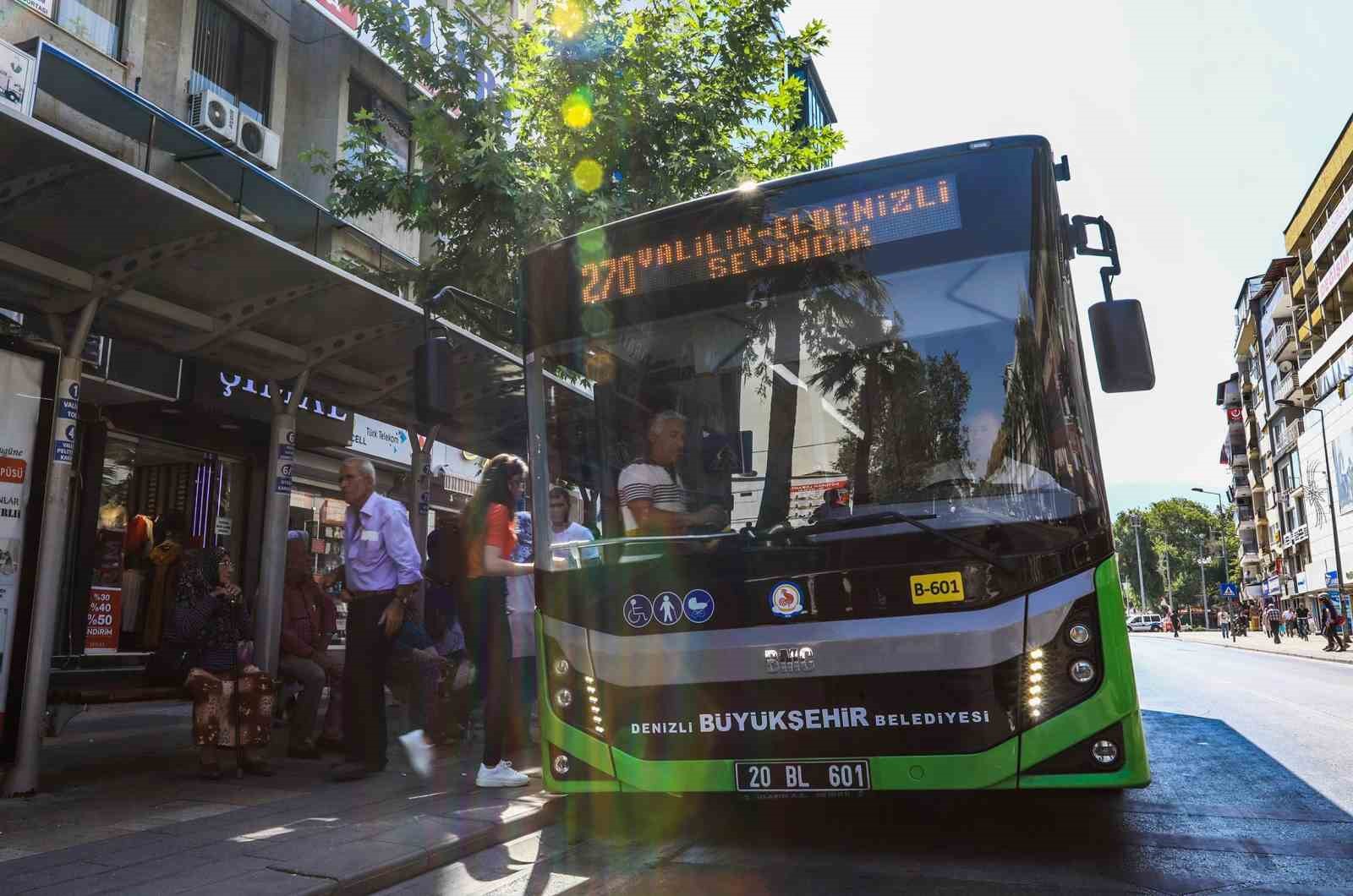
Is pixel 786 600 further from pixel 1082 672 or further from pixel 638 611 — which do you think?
pixel 1082 672

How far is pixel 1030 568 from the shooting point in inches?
178

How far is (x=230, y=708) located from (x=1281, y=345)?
246 ft

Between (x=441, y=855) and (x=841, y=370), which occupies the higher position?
(x=841, y=370)

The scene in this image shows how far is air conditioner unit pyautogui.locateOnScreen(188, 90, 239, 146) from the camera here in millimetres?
15156

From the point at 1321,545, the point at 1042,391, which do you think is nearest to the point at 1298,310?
the point at 1321,545

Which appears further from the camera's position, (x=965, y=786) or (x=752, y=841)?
(x=752, y=841)

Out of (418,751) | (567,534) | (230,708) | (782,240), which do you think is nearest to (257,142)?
(418,751)

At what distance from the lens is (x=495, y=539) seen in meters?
6.62

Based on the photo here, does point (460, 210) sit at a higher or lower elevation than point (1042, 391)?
higher

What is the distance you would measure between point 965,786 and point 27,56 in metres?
13.0

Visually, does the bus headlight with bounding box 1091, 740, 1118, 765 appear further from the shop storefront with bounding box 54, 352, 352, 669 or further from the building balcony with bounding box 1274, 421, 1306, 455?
the building balcony with bounding box 1274, 421, 1306, 455

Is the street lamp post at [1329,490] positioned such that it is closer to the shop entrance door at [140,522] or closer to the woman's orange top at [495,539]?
the shop entrance door at [140,522]

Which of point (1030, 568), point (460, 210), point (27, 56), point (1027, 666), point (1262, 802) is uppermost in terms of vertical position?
point (27, 56)

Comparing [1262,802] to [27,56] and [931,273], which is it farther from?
[27,56]
